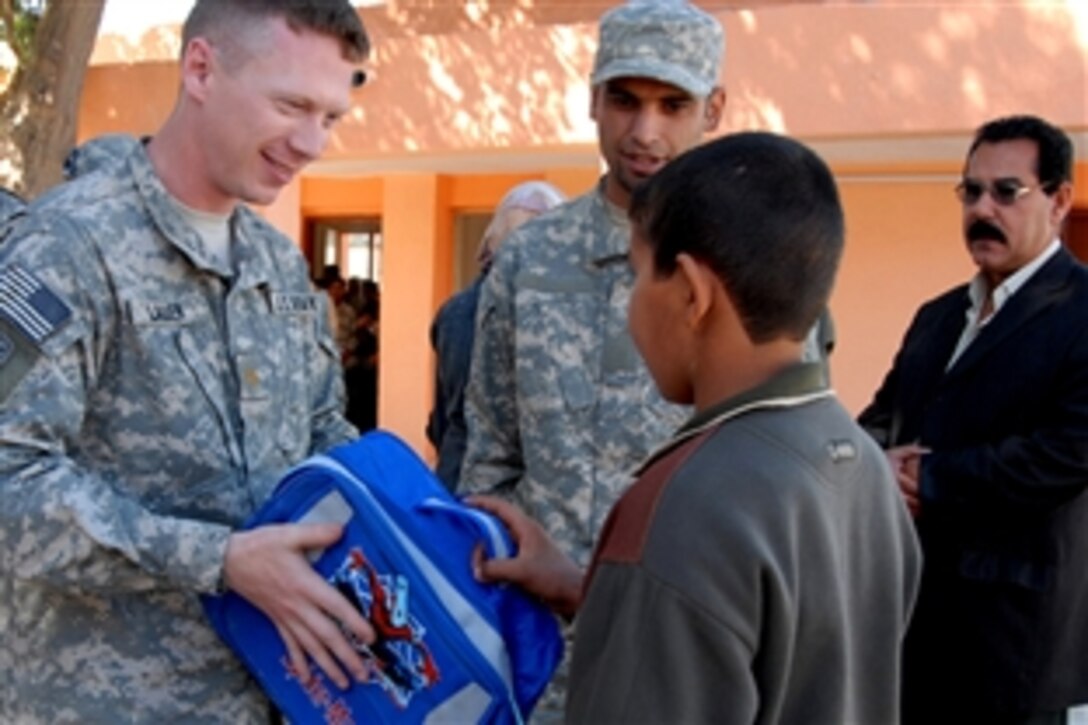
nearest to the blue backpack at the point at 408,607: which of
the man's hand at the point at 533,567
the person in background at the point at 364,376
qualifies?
the man's hand at the point at 533,567

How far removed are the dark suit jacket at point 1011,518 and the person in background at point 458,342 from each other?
1.32 metres

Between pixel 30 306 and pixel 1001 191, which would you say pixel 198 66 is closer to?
pixel 30 306

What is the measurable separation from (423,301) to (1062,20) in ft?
17.3

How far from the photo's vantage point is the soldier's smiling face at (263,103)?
5.61 feet

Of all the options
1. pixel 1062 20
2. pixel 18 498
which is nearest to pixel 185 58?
pixel 18 498

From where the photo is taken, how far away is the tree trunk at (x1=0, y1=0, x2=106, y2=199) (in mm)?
5820

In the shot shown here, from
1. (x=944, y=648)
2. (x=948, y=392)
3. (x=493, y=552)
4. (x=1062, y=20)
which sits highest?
(x=1062, y=20)

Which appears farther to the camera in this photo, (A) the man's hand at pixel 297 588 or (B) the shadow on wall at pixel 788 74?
(B) the shadow on wall at pixel 788 74

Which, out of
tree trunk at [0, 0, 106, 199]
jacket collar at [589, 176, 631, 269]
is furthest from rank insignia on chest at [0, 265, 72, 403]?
tree trunk at [0, 0, 106, 199]

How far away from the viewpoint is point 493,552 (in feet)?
5.36

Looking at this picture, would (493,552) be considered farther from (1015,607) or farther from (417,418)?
(417,418)

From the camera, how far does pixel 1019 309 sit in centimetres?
306

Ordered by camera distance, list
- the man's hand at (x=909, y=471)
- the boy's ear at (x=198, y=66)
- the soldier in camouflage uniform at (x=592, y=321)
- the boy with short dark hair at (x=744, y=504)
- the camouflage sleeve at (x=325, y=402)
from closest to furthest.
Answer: the boy with short dark hair at (x=744, y=504) < the boy's ear at (x=198, y=66) < the camouflage sleeve at (x=325, y=402) < the soldier in camouflage uniform at (x=592, y=321) < the man's hand at (x=909, y=471)

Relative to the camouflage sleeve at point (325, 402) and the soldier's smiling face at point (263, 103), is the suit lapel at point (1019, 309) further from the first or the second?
the soldier's smiling face at point (263, 103)
